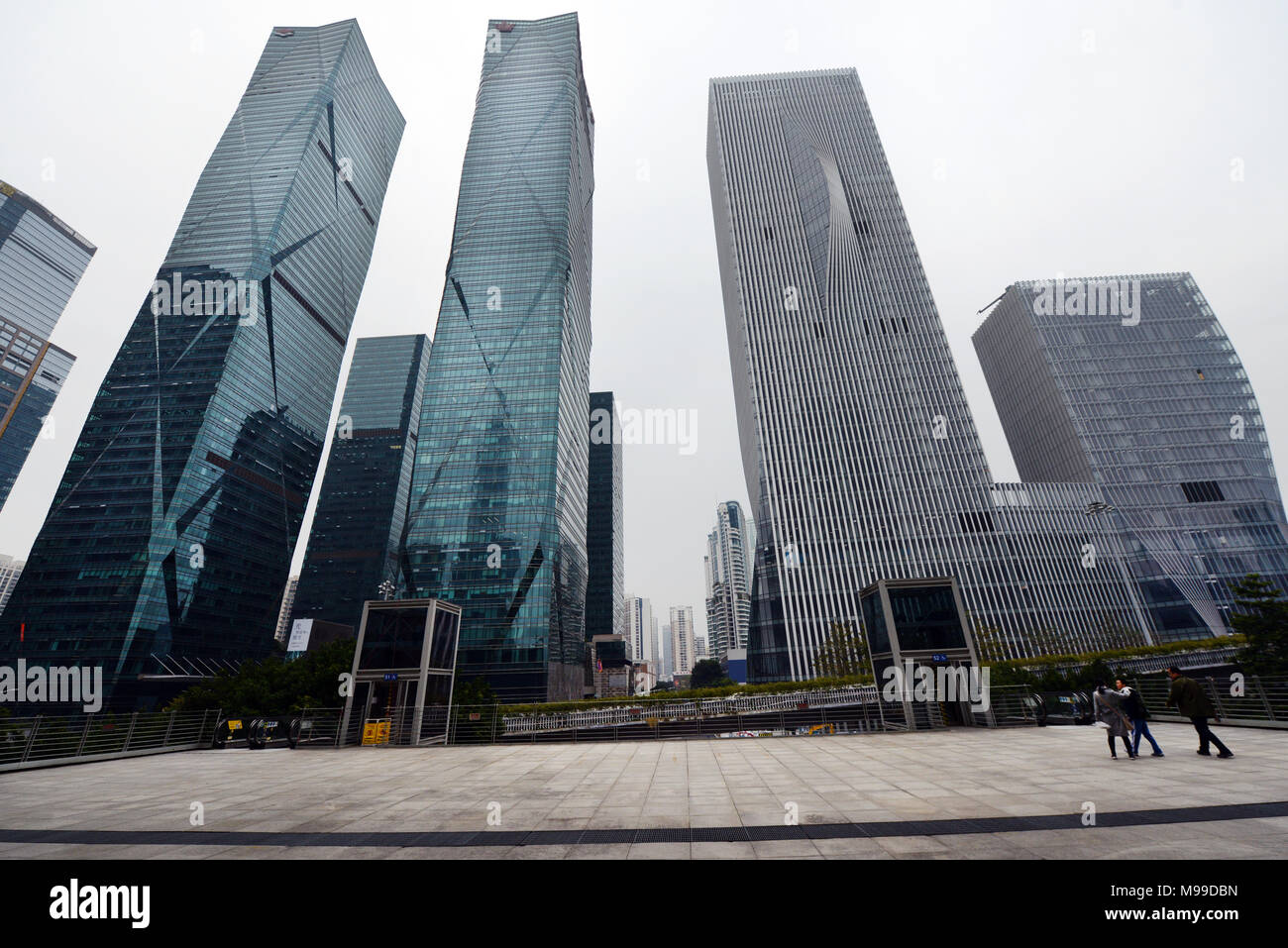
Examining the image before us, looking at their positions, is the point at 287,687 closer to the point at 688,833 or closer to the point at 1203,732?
the point at 688,833

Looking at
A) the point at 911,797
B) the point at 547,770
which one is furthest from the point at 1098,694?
the point at 547,770

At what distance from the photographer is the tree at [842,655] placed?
2376 inches

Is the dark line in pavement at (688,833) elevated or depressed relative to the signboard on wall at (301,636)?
depressed

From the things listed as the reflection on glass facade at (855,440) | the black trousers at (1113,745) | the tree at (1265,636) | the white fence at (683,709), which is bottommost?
the white fence at (683,709)

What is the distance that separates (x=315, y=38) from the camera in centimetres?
13562

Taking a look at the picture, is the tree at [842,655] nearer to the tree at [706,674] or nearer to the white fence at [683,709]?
the white fence at [683,709]

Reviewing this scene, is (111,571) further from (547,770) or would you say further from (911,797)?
(911,797)

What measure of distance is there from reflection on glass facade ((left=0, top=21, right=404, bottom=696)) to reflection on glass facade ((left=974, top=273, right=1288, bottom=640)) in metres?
160

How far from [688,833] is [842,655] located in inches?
2452

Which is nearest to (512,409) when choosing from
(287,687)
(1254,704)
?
(287,687)

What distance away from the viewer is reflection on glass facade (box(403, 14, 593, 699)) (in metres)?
Answer: 82.0

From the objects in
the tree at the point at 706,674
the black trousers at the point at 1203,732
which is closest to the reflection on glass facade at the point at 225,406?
the tree at the point at 706,674

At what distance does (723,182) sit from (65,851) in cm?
12468

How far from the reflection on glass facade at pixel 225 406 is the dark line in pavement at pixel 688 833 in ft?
353
